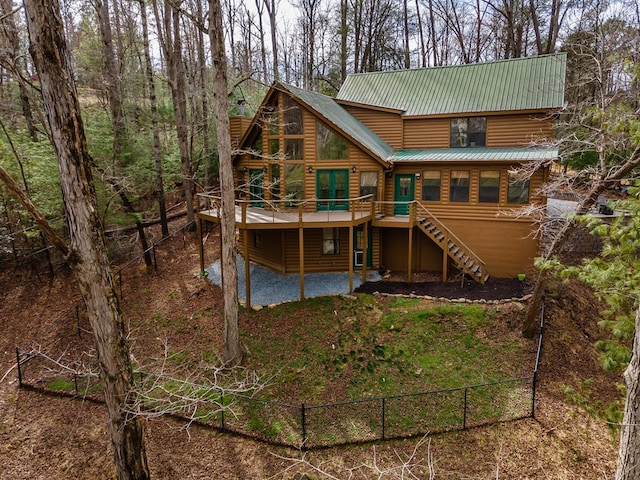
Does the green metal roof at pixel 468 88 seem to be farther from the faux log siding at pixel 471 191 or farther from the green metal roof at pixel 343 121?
the faux log siding at pixel 471 191

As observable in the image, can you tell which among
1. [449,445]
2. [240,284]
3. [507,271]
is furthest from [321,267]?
[449,445]

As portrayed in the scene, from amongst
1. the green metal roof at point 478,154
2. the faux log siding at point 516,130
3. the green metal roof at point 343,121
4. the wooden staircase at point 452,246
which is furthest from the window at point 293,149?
the faux log siding at point 516,130

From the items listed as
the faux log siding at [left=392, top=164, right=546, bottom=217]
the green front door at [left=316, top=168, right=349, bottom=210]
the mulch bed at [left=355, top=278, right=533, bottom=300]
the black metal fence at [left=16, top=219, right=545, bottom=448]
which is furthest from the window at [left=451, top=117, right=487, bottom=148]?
the black metal fence at [left=16, top=219, right=545, bottom=448]

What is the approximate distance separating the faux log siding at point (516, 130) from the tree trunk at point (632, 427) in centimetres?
1145

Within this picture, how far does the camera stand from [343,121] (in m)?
15.6

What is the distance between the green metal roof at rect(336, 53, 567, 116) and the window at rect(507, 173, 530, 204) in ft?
9.55

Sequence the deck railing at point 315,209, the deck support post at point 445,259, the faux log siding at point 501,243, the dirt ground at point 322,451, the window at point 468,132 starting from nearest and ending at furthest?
the dirt ground at point 322,451 < the deck railing at point 315,209 < the deck support post at point 445,259 < the faux log siding at point 501,243 < the window at point 468,132

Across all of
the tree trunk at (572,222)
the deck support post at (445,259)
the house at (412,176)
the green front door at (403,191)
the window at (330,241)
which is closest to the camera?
the tree trunk at (572,222)

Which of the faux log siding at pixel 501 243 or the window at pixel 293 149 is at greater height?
the window at pixel 293 149

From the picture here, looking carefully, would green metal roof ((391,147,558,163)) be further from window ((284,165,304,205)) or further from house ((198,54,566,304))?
window ((284,165,304,205))

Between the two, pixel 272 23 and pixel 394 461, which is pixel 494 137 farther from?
pixel 272 23

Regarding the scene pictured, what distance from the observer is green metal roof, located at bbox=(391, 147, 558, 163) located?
46.0 ft

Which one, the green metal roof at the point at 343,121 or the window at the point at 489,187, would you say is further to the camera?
the window at the point at 489,187

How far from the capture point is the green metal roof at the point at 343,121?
14.3 m
